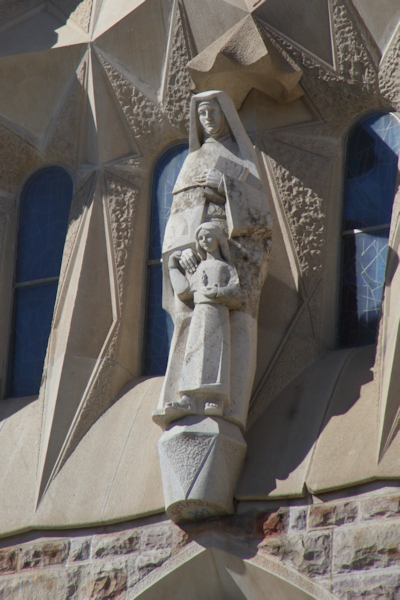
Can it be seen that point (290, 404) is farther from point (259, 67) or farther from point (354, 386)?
point (259, 67)

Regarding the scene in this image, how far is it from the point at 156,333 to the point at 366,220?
1803 mm

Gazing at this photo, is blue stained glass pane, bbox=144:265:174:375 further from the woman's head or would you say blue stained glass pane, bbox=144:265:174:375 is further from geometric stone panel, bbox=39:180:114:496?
the woman's head

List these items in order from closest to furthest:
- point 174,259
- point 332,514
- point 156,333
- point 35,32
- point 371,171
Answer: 1. point 332,514
2. point 174,259
3. point 371,171
4. point 156,333
5. point 35,32

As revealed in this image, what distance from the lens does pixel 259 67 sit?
6984 mm

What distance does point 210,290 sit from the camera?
19.7ft

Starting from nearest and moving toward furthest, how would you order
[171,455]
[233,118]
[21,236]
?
[171,455], [233,118], [21,236]

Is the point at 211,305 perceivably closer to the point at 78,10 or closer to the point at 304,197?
the point at 304,197

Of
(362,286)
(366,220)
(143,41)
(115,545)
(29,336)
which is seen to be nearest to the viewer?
(115,545)

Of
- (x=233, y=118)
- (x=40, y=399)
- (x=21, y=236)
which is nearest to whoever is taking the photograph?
(x=233, y=118)

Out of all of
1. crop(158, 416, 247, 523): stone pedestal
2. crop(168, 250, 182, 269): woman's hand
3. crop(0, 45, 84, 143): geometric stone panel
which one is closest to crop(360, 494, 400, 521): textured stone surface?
crop(158, 416, 247, 523): stone pedestal

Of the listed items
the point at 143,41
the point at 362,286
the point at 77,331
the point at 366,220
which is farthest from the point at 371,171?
the point at 77,331

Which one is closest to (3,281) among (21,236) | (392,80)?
(21,236)

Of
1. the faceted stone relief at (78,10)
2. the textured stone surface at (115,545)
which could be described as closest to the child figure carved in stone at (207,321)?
the textured stone surface at (115,545)

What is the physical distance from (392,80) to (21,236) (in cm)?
334
